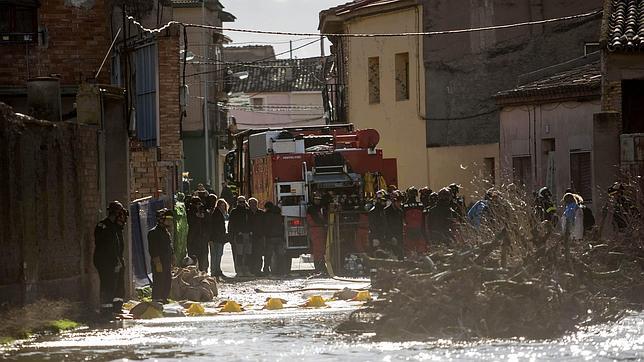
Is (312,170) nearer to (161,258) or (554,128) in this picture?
(554,128)

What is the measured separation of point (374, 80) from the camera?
53406mm

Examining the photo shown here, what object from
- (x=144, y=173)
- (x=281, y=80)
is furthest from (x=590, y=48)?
(x=281, y=80)

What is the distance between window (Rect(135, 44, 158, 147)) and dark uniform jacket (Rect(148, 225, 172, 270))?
7515 mm

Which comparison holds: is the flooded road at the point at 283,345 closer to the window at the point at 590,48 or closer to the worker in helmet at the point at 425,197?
the worker in helmet at the point at 425,197

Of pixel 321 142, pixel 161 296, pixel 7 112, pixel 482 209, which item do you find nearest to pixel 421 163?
pixel 321 142

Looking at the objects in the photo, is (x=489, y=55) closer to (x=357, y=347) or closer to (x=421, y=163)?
(x=421, y=163)

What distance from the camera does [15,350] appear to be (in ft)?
60.7

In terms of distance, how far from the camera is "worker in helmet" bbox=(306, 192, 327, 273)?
3375 centimetres

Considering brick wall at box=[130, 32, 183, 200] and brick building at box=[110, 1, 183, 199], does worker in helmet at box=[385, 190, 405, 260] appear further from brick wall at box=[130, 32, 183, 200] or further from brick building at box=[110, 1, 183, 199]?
brick wall at box=[130, 32, 183, 200]

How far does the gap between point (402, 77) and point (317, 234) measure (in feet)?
60.8

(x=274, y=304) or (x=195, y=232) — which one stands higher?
(x=195, y=232)

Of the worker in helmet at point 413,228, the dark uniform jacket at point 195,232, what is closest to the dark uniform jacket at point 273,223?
the dark uniform jacket at point 195,232

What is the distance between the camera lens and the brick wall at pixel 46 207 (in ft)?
67.8

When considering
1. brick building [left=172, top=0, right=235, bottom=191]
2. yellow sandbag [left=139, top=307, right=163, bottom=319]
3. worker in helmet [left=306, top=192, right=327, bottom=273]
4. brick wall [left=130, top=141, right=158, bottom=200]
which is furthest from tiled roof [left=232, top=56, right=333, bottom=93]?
yellow sandbag [left=139, top=307, right=163, bottom=319]
